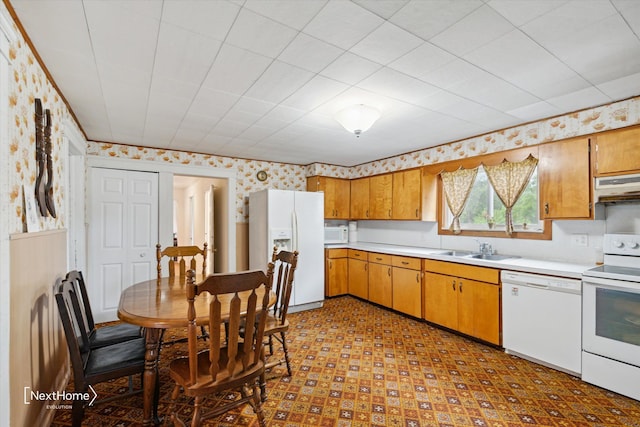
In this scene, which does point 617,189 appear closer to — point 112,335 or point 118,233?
point 112,335

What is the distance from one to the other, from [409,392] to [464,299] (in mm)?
1478

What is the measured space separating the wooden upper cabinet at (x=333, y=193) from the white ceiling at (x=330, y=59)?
7.03 feet

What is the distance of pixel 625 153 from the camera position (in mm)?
2529

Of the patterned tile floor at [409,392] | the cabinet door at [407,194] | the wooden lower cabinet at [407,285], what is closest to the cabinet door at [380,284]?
the wooden lower cabinet at [407,285]

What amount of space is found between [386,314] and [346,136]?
2590mm

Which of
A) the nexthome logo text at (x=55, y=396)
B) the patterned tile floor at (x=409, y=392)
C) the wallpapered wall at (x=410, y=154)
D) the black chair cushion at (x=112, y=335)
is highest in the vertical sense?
the wallpapered wall at (x=410, y=154)

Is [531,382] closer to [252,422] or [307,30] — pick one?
[252,422]

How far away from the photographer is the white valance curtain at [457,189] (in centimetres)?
394

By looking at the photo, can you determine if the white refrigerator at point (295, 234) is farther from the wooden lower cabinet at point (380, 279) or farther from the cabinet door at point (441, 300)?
the cabinet door at point (441, 300)

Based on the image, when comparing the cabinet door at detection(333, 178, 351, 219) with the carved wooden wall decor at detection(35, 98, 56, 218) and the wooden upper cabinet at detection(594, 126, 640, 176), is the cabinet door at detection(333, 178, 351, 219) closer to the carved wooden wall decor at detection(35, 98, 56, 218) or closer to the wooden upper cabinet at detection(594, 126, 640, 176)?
the wooden upper cabinet at detection(594, 126, 640, 176)

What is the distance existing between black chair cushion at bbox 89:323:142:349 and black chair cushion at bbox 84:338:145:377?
0.10m

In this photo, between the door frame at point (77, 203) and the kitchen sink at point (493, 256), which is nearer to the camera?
the door frame at point (77, 203)

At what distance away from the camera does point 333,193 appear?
552cm

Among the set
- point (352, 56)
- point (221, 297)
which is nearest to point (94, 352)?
point (221, 297)
